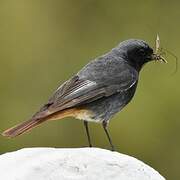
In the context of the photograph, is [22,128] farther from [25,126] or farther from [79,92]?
[79,92]

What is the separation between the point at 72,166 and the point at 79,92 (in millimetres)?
1474

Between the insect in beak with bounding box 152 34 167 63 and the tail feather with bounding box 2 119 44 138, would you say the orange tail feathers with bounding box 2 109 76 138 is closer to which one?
the tail feather with bounding box 2 119 44 138

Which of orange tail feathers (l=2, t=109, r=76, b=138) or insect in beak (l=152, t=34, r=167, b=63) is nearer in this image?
orange tail feathers (l=2, t=109, r=76, b=138)

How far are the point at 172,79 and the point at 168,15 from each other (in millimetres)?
1391

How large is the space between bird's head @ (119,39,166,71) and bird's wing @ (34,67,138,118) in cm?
29

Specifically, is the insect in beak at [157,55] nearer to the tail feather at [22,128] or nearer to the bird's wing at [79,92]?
the bird's wing at [79,92]

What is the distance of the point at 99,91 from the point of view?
10242mm

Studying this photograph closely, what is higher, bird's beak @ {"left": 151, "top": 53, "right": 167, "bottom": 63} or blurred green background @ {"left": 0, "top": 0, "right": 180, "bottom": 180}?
bird's beak @ {"left": 151, "top": 53, "right": 167, "bottom": 63}

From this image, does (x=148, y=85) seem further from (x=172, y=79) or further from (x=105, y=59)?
(x=105, y=59)

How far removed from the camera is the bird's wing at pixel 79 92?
990 cm

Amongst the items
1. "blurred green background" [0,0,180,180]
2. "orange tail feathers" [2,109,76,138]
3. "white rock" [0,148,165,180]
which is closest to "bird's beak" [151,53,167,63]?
"orange tail feathers" [2,109,76,138]

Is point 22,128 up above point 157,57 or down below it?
above

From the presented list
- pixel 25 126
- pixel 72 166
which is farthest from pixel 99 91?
pixel 72 166

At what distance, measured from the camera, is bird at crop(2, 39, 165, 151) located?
32.4 feet
